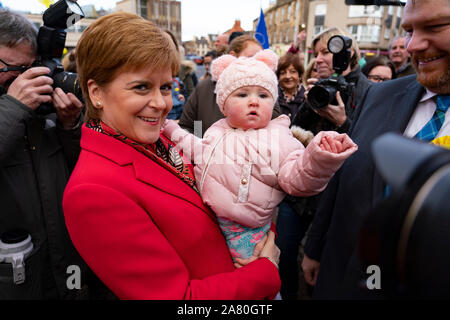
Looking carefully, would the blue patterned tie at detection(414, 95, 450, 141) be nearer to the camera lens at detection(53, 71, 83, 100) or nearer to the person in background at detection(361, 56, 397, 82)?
the camera lens at detection(53, 71, 83, 100)

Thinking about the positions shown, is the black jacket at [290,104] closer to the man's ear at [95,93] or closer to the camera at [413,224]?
the man's ear at [95,93]

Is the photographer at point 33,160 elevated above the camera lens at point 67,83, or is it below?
below

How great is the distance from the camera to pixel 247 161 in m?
1.39

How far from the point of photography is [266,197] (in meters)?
1.37

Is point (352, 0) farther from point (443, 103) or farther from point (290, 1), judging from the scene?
point (290, 1)

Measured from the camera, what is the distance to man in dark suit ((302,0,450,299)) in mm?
1204

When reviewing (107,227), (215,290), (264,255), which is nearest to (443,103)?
(264,255)

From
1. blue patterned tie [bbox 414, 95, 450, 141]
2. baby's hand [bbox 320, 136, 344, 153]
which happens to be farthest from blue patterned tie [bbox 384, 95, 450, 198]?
baby's hand [bbox 320, 136, 344, 153]

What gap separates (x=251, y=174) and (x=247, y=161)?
0.23ft

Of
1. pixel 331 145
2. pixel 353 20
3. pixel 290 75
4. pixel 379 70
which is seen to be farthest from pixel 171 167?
pixel 353 20

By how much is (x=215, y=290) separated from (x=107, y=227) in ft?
1.75

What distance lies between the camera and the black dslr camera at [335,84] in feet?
6.26

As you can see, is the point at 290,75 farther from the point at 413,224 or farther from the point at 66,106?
the point at 413,224

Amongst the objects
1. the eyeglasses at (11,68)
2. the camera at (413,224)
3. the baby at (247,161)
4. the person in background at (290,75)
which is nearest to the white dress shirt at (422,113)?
the baby at (247,161)
